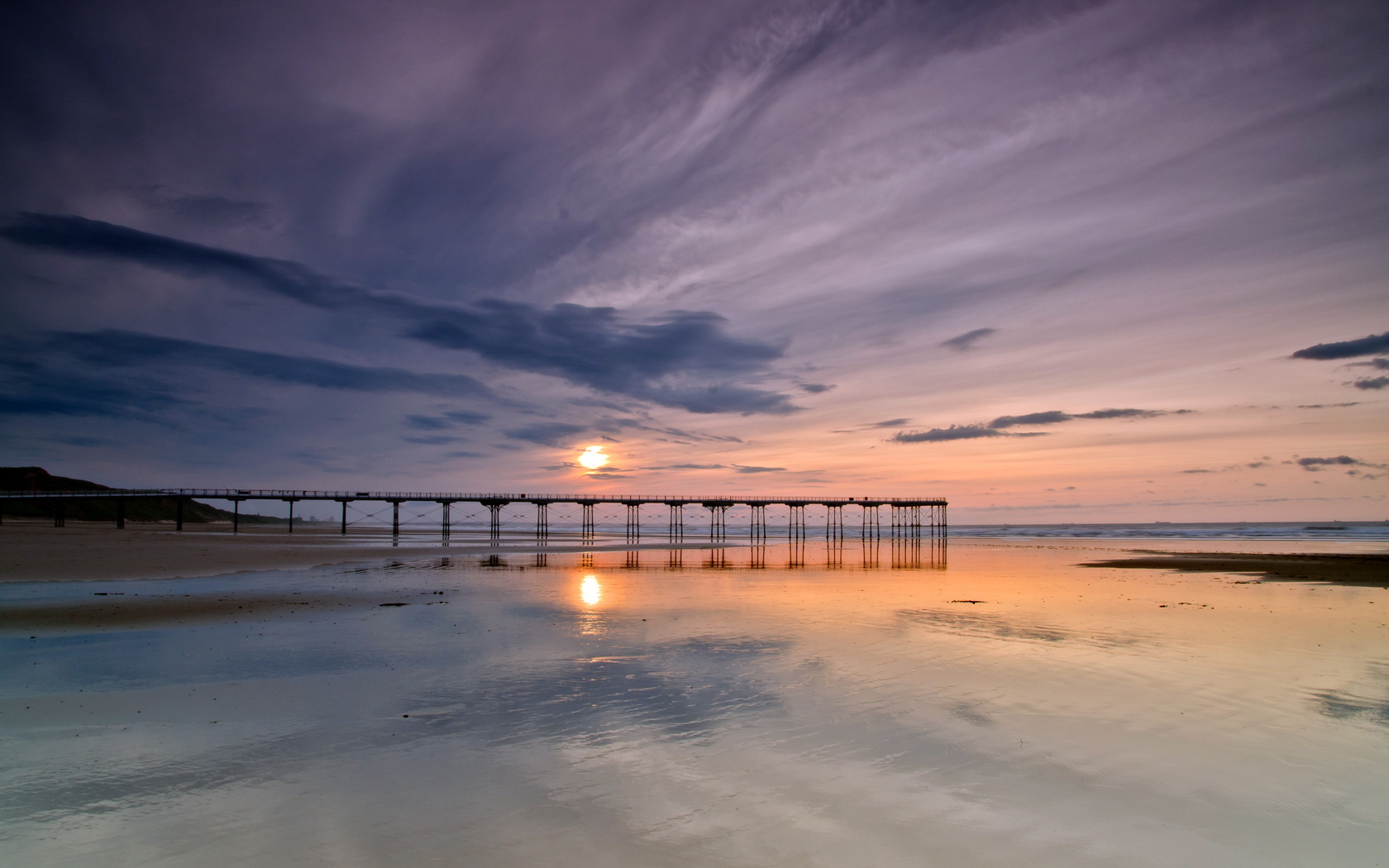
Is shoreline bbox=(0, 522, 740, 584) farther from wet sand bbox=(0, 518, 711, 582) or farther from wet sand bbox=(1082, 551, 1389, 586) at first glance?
wet sand bbox=(1082, 551, 1389, 586)

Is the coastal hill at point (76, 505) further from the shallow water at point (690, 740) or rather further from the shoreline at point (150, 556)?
the shallow water at point (690, 740)

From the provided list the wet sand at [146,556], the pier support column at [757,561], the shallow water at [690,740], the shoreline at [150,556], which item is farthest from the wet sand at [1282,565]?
the wet sand at [146,556]

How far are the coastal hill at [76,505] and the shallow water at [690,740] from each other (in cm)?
9336

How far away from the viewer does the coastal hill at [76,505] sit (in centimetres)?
9475

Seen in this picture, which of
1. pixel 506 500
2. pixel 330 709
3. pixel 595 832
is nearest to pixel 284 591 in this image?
pixel 330 709

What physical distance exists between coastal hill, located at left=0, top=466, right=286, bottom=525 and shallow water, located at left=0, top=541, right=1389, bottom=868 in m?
93.4

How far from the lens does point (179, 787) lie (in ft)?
22.1

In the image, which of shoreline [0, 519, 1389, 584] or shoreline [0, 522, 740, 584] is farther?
shoreline [0, 519, 1389, 584]

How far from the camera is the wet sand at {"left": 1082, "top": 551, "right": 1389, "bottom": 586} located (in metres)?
29.8

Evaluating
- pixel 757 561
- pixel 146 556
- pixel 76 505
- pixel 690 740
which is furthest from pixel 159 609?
pixel 76 505

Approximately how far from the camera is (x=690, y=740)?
27.5ft

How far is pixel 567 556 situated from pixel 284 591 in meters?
22.6

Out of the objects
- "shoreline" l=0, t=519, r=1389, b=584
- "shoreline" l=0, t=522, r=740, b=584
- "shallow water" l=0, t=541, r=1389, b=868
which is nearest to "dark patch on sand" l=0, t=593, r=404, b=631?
"shallow water" l=0, t=541, r=1389, b=868

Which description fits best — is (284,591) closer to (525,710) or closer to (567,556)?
(525,710)
